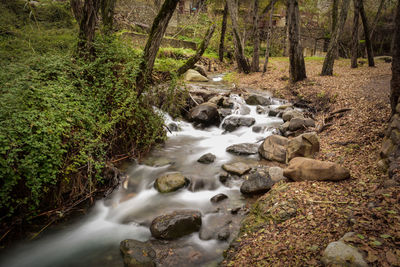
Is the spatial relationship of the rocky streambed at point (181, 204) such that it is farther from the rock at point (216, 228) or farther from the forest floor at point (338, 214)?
the forest floor at point (338, 214)

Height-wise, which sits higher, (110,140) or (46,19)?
(46,19)

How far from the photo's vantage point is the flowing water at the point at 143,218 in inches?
137

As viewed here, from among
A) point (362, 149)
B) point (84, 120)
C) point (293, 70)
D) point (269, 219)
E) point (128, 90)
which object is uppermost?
point (293, 70)

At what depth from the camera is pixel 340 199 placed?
3.25 metres

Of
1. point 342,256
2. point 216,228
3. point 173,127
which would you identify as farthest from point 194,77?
point 342,256

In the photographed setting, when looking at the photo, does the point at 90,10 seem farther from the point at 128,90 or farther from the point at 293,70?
the point at 293,70

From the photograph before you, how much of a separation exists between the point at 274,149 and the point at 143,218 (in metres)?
3.61

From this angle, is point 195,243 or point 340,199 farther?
point 195,243

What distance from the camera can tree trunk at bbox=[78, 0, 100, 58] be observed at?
16.0ft

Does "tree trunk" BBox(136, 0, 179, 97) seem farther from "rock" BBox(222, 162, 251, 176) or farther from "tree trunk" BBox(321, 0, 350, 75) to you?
"tree trunk" BBox(321, 0, 350, 75)

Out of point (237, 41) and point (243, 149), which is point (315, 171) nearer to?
point (243, 149)

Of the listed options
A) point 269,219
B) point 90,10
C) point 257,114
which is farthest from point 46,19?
point 269,219

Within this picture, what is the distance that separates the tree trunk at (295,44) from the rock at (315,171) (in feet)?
Result: 26.8

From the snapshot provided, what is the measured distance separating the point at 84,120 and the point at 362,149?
5.46 meters
